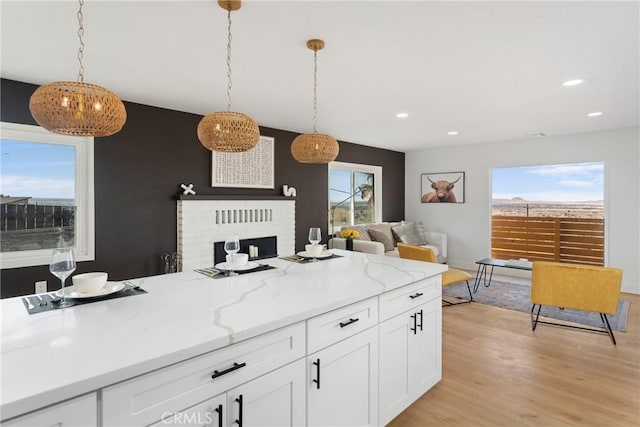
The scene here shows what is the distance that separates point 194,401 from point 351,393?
0.86 meters

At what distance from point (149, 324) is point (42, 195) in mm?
2958

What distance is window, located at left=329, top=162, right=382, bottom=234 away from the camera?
6.25 m

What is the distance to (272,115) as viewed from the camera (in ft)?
14.5

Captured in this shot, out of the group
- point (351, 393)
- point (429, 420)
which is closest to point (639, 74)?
point (429, 420)

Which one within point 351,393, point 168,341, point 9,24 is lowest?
point 351,393

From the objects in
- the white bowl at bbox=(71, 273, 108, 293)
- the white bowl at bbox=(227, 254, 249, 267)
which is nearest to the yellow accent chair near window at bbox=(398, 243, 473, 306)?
the white bowl at bbox=(227, 254, 249, 267)

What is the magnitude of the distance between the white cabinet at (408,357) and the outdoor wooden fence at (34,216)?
3263 millimetres

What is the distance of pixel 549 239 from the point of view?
6.11 meters

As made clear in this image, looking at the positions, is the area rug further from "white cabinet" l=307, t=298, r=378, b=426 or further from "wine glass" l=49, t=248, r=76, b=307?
"wine glass" l=49, t=248, r=76, b=307

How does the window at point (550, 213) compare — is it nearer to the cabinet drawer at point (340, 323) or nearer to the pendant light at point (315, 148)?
the pendant light at point (315, 148)

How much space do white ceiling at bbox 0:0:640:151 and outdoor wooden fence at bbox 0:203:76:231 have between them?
1.15 metres

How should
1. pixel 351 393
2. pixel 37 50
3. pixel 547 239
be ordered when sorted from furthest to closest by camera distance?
pixel 547 239
pixel 37 50
pixel 351 393

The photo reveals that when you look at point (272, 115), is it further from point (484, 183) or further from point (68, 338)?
point (484, 183)

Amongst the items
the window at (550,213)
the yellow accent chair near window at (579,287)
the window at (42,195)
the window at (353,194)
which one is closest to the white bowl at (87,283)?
the window at (42,195)
